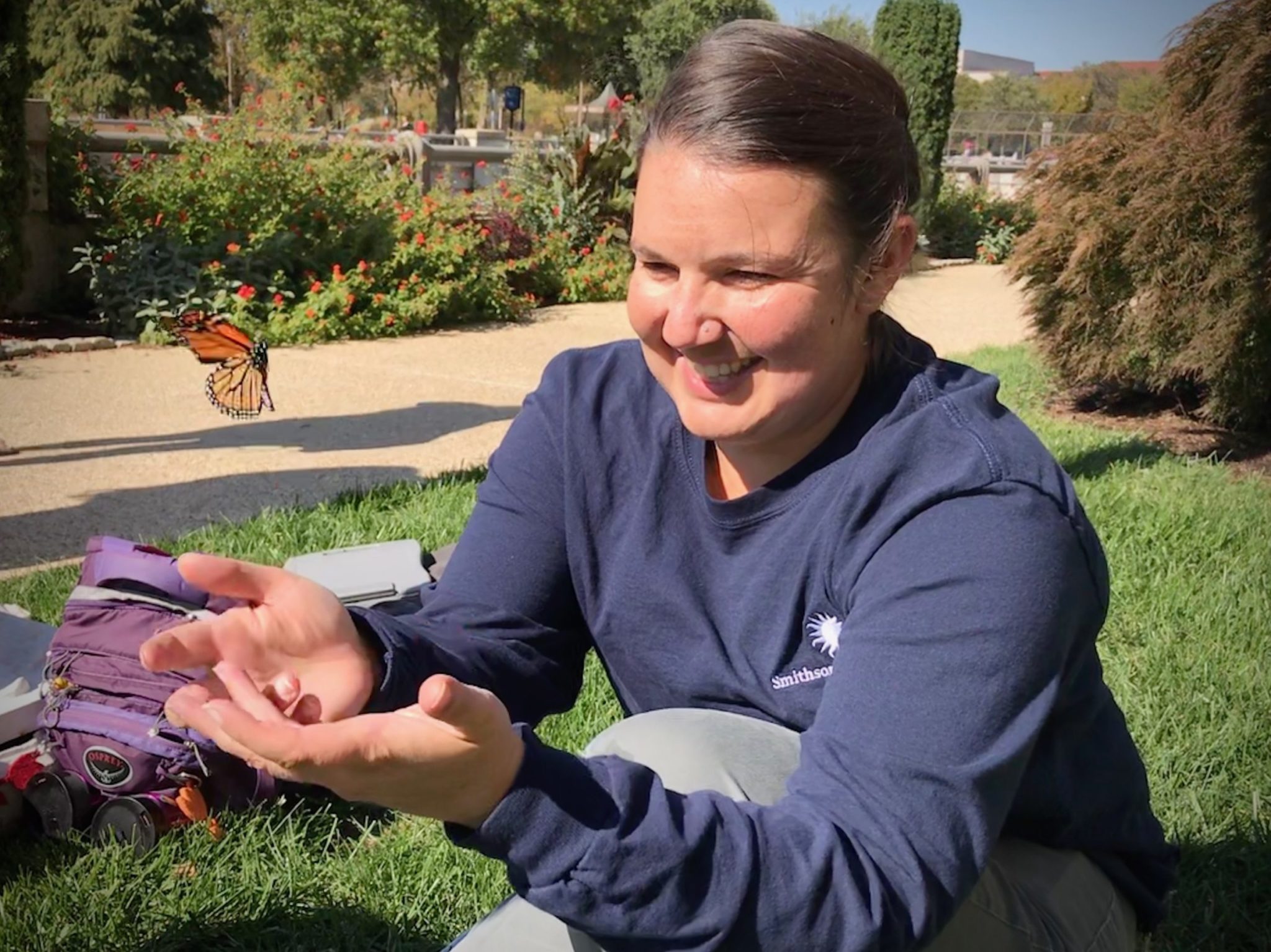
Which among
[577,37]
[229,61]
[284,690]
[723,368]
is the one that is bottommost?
[284,690]

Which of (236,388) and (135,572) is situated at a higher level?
(135,572)

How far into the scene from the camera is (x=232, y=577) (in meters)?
1.36

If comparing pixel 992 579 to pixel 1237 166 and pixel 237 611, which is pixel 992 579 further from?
pixel 1237 166

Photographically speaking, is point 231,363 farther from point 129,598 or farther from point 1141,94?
point 1141,94

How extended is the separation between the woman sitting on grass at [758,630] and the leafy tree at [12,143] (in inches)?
261

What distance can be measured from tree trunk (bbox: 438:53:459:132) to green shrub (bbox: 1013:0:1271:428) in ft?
123

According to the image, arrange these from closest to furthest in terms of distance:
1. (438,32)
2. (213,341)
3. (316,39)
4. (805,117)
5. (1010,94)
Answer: (805,117) < (213,341) < (438,32) < (316,39) < (1010,94)

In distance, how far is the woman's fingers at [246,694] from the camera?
1.21m

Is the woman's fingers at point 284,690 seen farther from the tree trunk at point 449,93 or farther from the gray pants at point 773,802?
the tree trunk at point 449,93

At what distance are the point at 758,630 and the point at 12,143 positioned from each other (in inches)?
295

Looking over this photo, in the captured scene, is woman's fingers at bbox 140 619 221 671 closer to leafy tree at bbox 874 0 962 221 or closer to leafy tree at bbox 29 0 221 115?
leafy tree at bbox 874 0 962 221

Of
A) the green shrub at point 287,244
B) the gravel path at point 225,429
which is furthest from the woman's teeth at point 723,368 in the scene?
the green shrub at point 287,244

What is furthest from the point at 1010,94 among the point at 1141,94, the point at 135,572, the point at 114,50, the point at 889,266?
the point at 889,266

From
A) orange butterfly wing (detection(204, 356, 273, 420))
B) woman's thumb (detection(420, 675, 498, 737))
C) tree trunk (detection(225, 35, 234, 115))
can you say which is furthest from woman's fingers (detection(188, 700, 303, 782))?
tree trunk (detection(225, 35, 234, 115))
